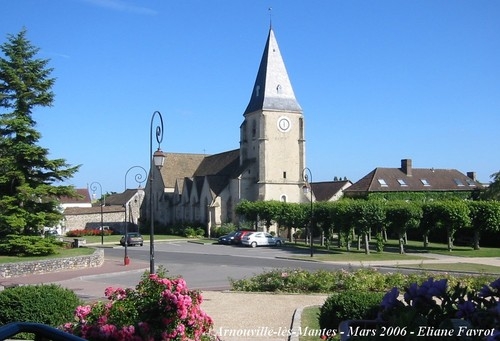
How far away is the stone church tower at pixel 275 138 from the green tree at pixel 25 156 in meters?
33.1

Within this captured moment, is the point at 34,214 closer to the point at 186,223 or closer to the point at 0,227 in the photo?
the point at 0,227

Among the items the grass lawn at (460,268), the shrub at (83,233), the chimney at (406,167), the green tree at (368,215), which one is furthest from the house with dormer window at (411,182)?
the shrub at (83,233)

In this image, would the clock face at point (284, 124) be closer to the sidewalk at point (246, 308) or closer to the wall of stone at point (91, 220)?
the wall of stone at point (91, 220)

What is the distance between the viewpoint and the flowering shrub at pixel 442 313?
147 inches

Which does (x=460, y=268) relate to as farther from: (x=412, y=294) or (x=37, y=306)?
(x=412, y=294)

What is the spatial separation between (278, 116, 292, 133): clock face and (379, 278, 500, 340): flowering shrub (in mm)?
57155

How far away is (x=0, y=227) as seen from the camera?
2831 centimetres

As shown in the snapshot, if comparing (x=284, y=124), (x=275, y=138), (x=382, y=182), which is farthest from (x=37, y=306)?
(x=284, y=124)

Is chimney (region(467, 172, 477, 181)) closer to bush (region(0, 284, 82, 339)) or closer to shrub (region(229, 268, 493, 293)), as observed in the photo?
shrub (region(229, 268, 493, 293))

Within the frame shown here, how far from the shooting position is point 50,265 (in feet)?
86.8

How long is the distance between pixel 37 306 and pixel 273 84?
5321cm

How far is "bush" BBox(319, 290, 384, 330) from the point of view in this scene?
9.97 meters

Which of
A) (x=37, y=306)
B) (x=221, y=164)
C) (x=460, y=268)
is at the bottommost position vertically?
(x=460, y=268)

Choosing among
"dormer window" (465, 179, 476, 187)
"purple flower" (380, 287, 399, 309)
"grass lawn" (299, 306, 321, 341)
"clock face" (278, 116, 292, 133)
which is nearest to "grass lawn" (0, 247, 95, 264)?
"grass lawn" (299, 306, 321, 341)
